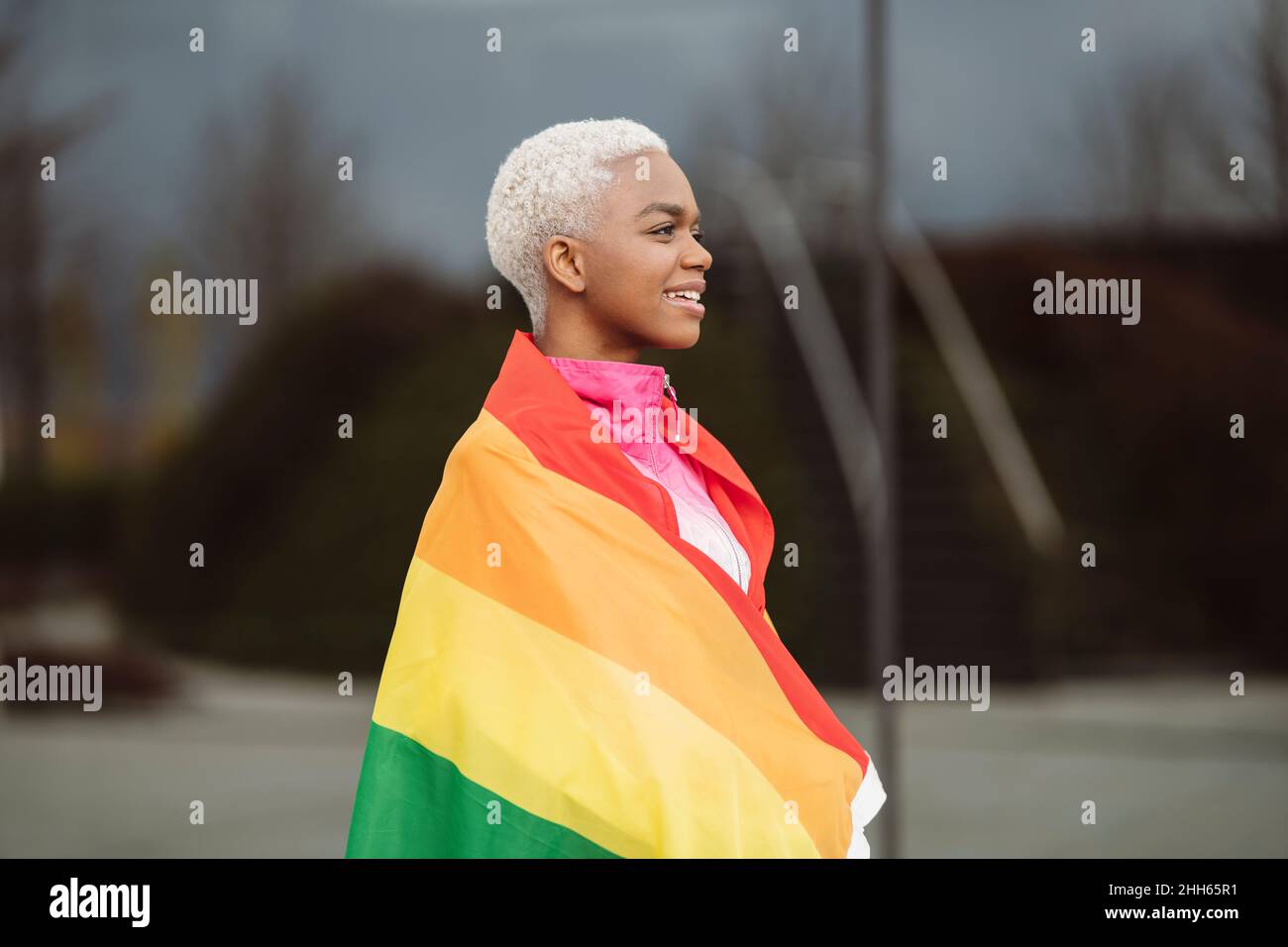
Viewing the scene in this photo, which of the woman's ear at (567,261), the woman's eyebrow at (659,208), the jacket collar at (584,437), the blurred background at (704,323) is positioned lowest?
the jacket collar at (584,437)

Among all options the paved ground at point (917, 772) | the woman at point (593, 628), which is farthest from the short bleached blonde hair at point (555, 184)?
the paved ground at point (917, 772)

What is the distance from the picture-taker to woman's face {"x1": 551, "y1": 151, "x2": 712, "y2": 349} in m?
1.85

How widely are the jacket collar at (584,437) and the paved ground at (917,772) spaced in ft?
10.7

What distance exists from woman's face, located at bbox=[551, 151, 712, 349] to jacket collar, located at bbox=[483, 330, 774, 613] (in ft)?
0.18

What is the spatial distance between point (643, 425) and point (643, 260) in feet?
0.62

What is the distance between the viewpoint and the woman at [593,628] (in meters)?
1.65

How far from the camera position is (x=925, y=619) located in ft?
34.1

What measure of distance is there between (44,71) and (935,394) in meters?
6.53

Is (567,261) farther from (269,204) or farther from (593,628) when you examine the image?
(269,204)

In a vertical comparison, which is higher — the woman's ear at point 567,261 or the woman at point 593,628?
the woman's ear at point 567,261

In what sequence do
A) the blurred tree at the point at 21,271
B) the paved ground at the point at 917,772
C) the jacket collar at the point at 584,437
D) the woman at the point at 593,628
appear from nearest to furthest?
the woman at the point at 593,628
the jacket collar at the point at 584,437
the paved ground at the point at 917,772
the blurred tree at the point at 21,271

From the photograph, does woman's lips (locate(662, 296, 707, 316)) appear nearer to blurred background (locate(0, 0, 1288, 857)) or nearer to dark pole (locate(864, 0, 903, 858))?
A: dark pole (locate(864, 0, 903, 858))

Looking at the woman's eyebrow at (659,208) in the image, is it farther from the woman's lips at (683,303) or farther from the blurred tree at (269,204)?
the blurred tree at (269,204)

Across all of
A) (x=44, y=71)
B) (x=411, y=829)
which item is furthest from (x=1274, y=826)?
(x=44, y=71)
